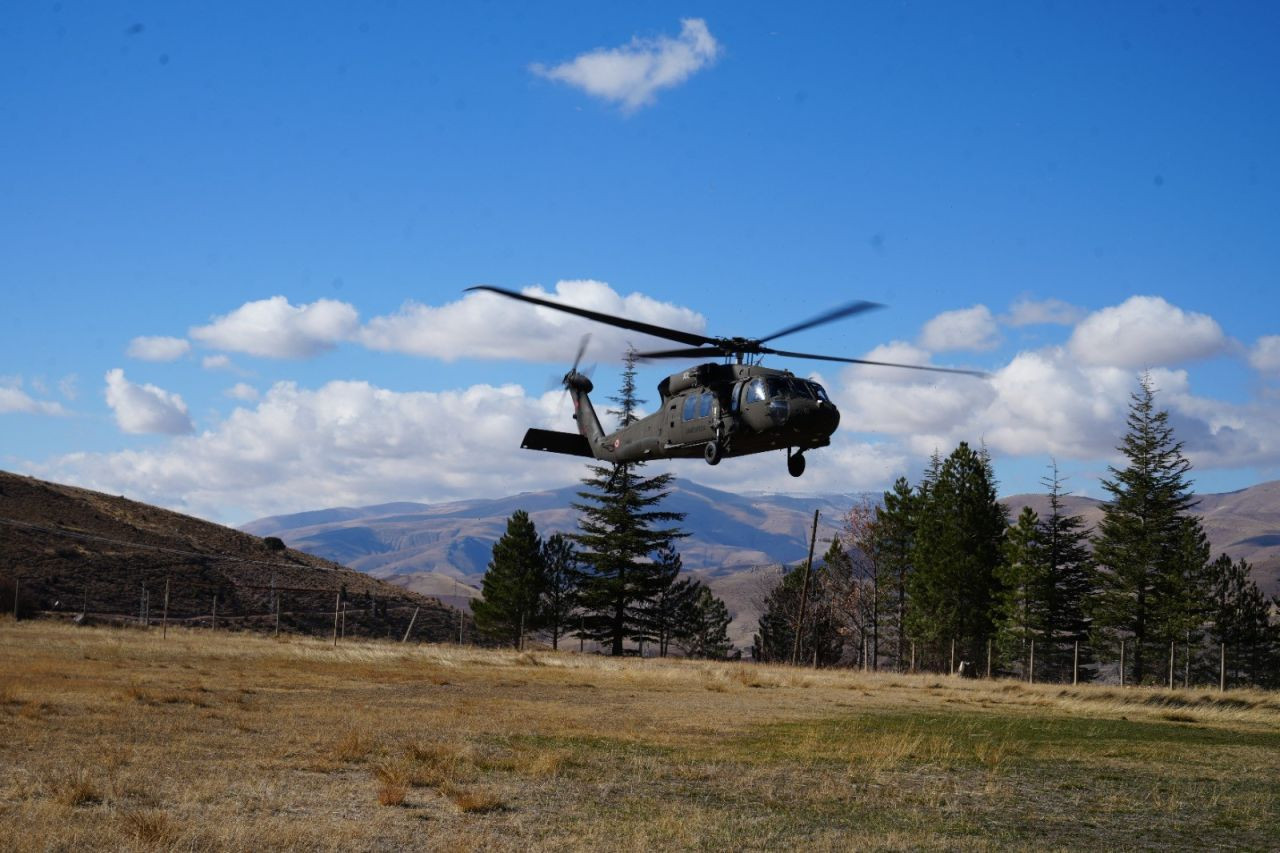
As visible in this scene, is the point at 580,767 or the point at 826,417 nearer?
the point at 580,767

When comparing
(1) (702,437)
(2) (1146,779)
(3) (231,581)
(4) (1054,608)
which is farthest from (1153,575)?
(3) (231,581)

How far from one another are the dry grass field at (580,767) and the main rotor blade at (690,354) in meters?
8.16

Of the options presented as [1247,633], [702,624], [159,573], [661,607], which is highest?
[1247,633]

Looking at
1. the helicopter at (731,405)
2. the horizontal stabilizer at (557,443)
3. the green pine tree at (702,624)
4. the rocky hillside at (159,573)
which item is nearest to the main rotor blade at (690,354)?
the helicopter at (731,405)

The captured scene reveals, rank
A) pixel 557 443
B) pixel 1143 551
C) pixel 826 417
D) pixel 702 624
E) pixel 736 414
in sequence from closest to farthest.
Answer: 1. pixel 826 417
2. pixel 736 414
3. pixel 557 443
4. pixel 1143 551
5. pixel 702 624

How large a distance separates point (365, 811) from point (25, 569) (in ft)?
233

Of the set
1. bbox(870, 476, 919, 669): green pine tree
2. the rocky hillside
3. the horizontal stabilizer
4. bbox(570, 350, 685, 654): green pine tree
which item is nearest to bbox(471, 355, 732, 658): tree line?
bbox(570, 350, 685, 654): green pine tree

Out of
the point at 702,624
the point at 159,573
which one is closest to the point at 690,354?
the point at 702,624

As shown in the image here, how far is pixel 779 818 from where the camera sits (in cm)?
1355

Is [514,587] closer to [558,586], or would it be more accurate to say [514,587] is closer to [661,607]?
[558,586]

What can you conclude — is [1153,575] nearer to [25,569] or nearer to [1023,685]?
[1023,685]

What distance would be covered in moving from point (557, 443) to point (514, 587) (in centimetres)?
3865

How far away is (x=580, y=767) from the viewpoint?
56.2ft

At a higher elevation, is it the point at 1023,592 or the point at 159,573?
the point at 1023,592
